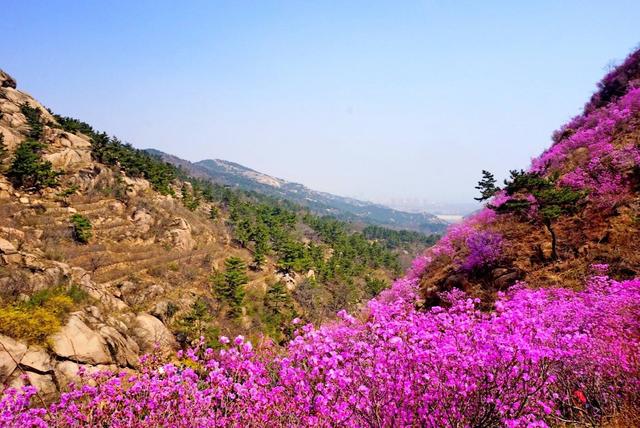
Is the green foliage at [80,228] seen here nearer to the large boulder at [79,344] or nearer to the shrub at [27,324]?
the large boulder at [79,344]

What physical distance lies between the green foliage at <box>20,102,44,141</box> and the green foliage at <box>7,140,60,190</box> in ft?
25.1

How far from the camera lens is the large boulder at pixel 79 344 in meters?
22.3

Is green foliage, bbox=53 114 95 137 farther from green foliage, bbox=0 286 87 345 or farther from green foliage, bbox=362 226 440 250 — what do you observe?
green foliage, bbox=362 226 440 250

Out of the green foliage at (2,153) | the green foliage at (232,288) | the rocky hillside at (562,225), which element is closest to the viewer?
the rocky hillside at (562,225)

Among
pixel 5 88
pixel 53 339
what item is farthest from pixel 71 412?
pixel 5 88

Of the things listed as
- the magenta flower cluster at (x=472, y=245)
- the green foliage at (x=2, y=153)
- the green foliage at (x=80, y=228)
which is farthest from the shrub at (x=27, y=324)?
the green foliage at (x=2, y=153)

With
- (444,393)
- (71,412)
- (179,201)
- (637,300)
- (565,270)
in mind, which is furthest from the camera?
(179,201)

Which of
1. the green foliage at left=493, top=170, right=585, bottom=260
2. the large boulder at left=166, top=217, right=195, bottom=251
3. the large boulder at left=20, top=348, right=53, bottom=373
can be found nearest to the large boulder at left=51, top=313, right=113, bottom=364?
the large boulder at left=20, top=348, right=53, bottom=373

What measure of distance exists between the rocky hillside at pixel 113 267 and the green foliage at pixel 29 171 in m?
0.14

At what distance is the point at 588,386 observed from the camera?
18.6ft

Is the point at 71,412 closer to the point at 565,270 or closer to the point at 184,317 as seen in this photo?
the point at 565,270

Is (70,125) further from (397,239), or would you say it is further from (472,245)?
(397,239)

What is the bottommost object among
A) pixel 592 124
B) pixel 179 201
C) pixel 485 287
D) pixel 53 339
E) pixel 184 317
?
→ pixel 184 317

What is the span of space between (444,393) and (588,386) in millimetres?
2994
